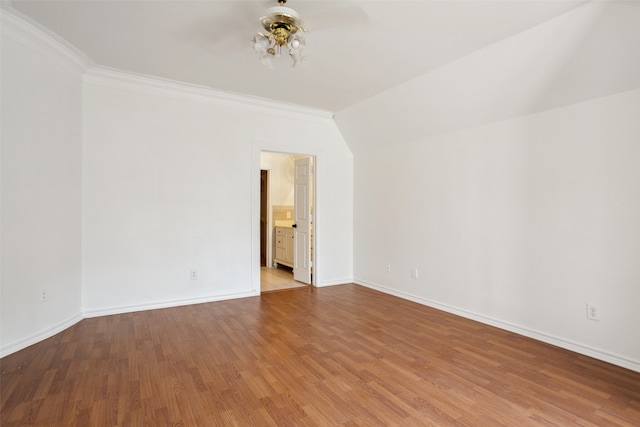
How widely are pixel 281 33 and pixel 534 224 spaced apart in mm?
2947

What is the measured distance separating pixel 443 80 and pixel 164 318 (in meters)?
4.10

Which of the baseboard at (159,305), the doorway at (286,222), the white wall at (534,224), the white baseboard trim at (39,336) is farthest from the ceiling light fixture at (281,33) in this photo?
the white baseboard trim at (39,336)

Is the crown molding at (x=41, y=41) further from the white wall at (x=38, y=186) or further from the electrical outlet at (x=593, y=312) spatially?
the electrical outlet at (x=593, y=312)

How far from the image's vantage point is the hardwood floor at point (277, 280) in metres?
5.35

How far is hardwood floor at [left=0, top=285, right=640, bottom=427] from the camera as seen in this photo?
6.62 feet

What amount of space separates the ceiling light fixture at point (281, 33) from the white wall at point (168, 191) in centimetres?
203

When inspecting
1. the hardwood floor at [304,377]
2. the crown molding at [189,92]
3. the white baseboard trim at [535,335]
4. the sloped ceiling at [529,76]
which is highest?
the crown molding at [189,92]

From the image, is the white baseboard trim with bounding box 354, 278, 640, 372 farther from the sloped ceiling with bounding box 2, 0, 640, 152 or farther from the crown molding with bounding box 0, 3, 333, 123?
the crown molding with bounding box 0, 3, 333, 123

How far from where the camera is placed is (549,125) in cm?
316

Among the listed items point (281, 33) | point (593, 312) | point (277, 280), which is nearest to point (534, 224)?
point (593, 312)

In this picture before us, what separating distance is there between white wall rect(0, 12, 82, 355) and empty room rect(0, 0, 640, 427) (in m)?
0.02

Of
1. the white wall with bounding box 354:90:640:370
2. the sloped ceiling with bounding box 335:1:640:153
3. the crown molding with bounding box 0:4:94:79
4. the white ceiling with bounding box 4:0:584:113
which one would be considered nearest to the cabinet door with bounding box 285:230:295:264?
the white wall with bounding box 354:90:640:370

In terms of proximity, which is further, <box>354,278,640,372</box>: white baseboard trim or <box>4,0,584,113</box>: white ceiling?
<box>354,278,640,372</box>: white baseboard trim

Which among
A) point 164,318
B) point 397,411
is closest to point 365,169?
point 164,318
